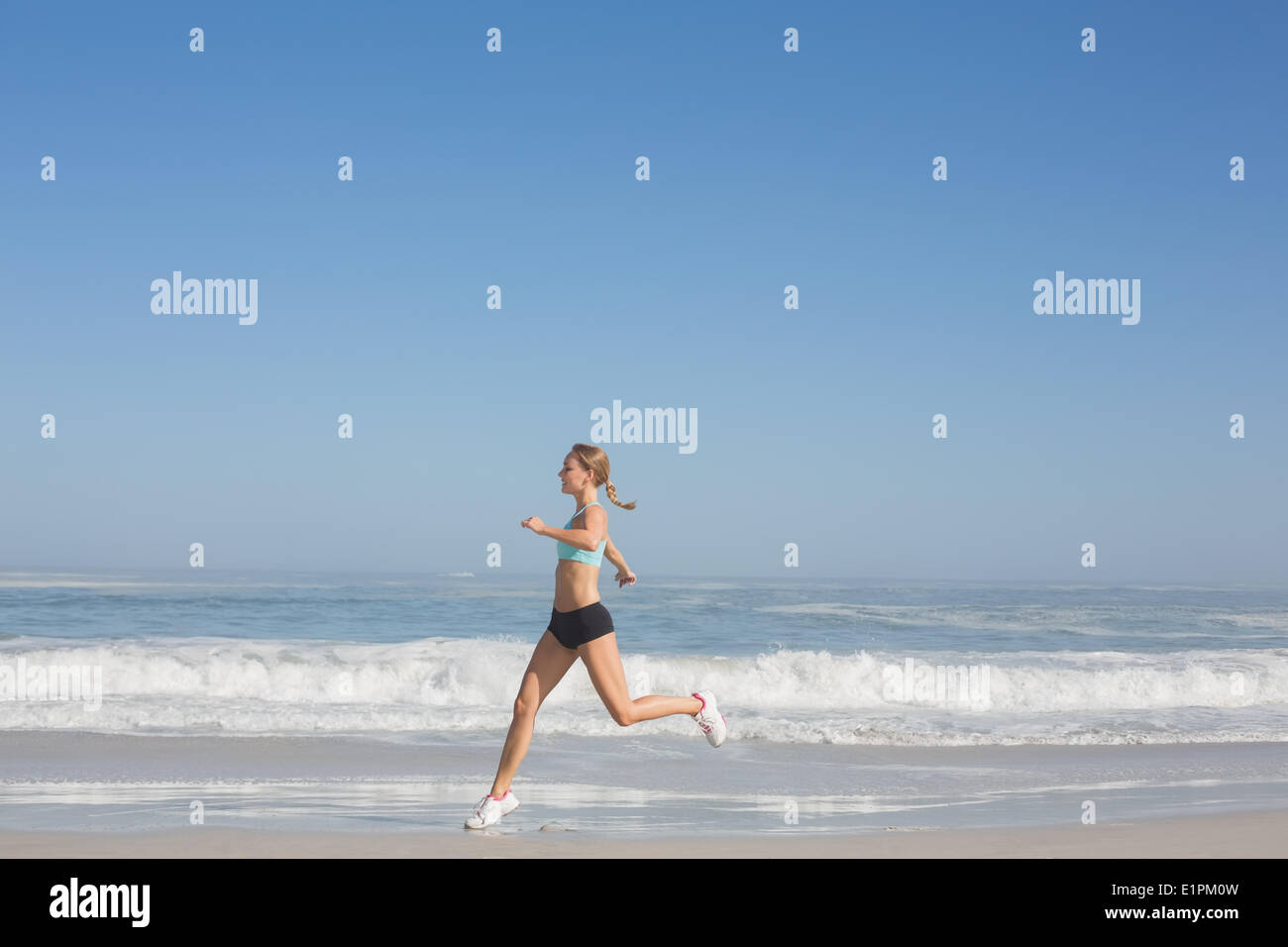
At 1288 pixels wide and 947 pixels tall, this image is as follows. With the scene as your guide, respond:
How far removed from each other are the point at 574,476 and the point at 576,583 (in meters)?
0.59

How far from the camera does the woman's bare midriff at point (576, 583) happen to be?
18.6ft

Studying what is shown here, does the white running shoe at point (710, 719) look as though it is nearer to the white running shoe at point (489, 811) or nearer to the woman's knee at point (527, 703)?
the woman's knee at point (527, 703)

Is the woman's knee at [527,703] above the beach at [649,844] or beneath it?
above

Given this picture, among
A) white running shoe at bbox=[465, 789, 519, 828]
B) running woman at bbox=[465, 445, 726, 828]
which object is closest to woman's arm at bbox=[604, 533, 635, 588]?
running woman at bbox=[465, 445, 726, 828]

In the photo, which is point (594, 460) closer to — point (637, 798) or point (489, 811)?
point (489, 811)

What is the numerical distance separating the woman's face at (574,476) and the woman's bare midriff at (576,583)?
40 centimetres

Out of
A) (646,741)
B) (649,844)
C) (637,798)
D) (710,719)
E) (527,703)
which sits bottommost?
(646,741)

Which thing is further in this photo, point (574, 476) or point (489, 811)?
point (489, 811)

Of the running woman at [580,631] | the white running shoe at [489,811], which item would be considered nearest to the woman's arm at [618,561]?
the running woman at [580,631]

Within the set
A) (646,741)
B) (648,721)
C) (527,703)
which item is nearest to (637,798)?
(527,703)

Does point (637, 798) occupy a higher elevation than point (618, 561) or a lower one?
lower

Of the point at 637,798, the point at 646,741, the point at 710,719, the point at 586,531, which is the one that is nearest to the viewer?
the point at 586,531

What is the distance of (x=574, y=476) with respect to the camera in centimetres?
580
